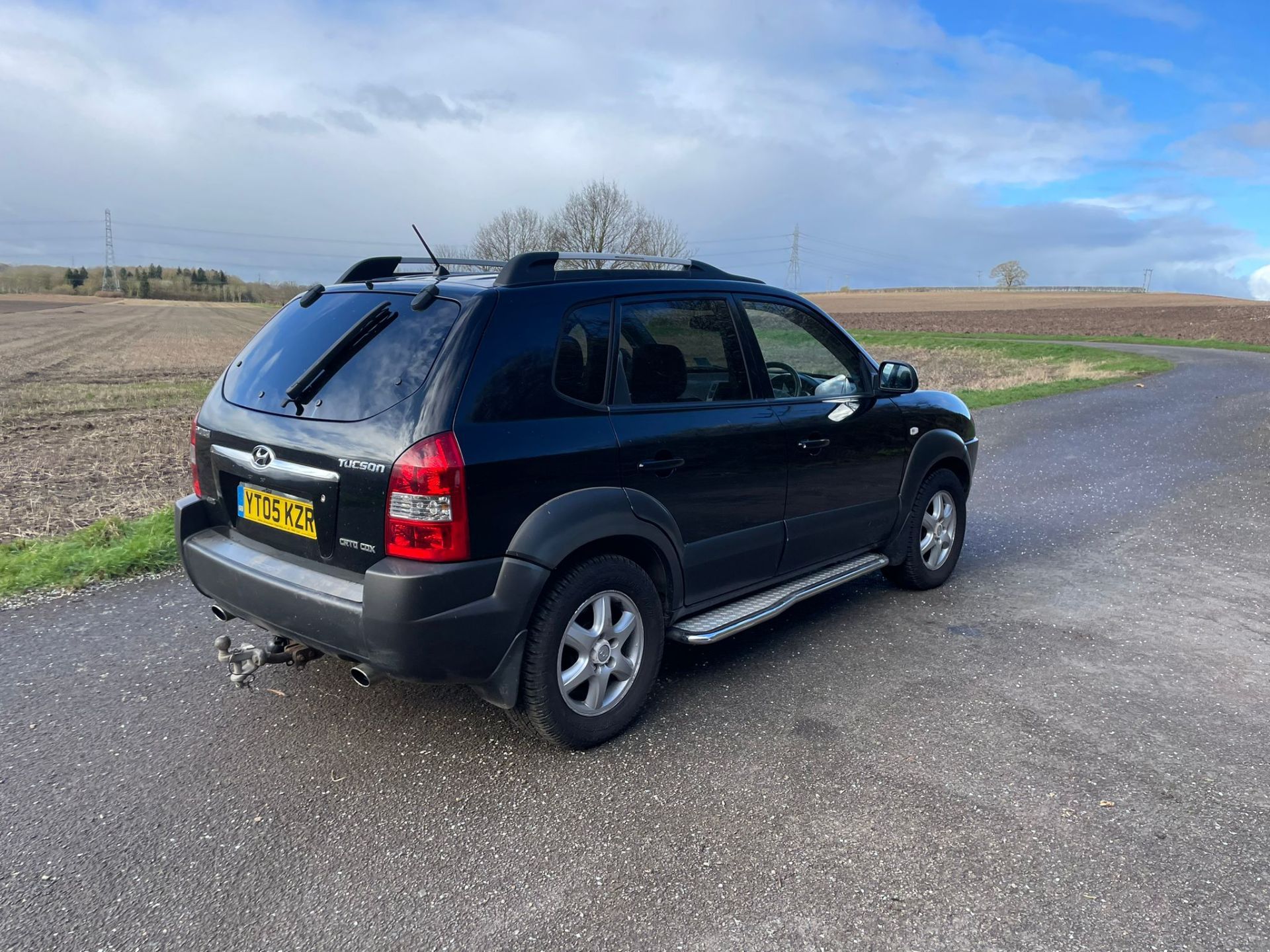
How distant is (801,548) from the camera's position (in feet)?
14.4

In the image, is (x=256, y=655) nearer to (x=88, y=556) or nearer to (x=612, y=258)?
(x=612, y=258)

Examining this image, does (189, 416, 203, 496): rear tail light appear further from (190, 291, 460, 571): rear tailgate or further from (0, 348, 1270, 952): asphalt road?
(0, 348, 1270, 952): asphalt road

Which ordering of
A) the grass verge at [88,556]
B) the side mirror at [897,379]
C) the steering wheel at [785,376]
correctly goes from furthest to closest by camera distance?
the grass verge at [88,556] < the side mirror at [897,379] < the steering wheel at [785,376]

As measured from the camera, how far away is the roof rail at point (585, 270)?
11.0ft

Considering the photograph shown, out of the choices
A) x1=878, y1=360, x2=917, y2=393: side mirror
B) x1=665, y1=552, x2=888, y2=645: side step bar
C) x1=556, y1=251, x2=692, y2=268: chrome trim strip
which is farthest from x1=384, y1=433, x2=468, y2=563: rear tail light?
x1=878, y1=360, x2=917, y2=393: side mirror

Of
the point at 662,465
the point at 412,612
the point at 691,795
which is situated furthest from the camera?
the point at 662,465

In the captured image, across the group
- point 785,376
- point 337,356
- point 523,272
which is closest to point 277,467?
point 337,356

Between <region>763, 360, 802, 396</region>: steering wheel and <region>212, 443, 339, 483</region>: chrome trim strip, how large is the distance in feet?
6.88

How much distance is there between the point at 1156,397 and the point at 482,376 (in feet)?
53.6

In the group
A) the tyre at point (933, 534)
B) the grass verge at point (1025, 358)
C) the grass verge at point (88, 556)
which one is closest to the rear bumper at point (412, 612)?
the grass verge at point (88, 556)

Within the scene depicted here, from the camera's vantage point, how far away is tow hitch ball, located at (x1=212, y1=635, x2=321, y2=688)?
336cm

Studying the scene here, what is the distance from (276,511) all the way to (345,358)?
0.62 meters

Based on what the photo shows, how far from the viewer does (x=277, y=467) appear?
329 centimetres

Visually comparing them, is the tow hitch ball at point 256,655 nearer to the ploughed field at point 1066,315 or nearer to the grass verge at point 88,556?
the grass verge at point 88,556
